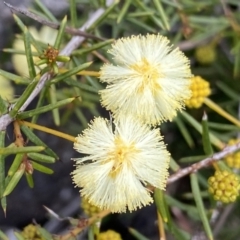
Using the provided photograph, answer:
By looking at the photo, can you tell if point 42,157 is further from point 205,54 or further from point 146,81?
point 205,54

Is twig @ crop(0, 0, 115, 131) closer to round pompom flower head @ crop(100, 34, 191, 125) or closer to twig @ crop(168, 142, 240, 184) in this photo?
round pompom flower head @ crop(100, 34, 191, 125)

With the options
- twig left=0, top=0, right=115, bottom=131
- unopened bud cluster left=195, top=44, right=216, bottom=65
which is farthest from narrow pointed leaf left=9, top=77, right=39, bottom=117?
unopened bud cluster left=195, top=44, right=216, bottom=65

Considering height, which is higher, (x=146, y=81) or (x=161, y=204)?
(x=146, y=81)

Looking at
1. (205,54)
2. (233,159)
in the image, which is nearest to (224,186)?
(233,159)

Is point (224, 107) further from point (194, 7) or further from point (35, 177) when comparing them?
point (35, 177)

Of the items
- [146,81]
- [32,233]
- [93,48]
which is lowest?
[32,233]

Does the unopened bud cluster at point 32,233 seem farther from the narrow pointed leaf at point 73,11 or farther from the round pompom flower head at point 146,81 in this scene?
the narrow pointed leaf at point 73,11

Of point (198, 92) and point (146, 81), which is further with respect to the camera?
point (198, 92)
